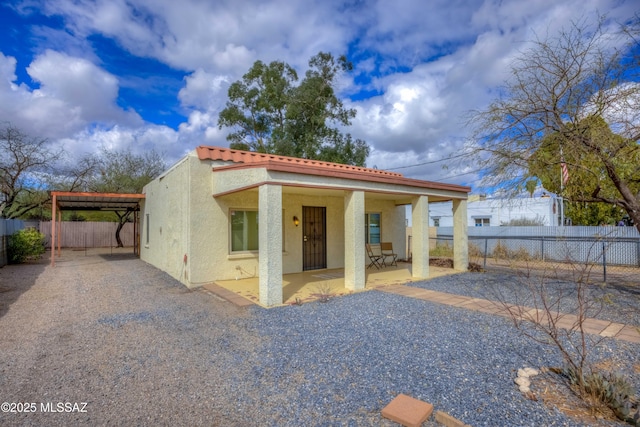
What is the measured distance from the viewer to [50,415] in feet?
9.55

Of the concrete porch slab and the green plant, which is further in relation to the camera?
the green plant

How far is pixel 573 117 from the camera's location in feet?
21.5

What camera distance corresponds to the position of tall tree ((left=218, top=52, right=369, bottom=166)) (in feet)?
70.6

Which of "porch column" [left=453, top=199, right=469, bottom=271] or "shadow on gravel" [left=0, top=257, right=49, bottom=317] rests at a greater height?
"porch column" [left=453, top=199, right=469, bottom=271]

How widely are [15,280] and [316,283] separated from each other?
9098mm

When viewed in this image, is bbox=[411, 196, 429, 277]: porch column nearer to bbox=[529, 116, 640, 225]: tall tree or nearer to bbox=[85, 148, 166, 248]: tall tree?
bbox=[529, 116, 640, 225]: tall tree

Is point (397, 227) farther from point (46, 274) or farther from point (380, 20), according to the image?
point (46, 274)

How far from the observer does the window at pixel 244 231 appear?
9.41 m

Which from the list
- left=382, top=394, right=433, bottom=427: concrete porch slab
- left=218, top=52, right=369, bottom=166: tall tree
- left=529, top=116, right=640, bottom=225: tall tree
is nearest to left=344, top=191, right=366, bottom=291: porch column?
left=529, top=116, right=640, bottom=225: tall tree

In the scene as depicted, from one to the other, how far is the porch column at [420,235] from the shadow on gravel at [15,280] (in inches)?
377

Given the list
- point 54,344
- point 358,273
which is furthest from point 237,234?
point 54,344

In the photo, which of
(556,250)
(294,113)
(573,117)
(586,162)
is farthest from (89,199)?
(556,250)

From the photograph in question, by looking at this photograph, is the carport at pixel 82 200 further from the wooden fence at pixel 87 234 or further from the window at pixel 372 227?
the window at pixel 372 227

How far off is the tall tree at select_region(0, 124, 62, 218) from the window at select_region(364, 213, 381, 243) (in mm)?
18100
